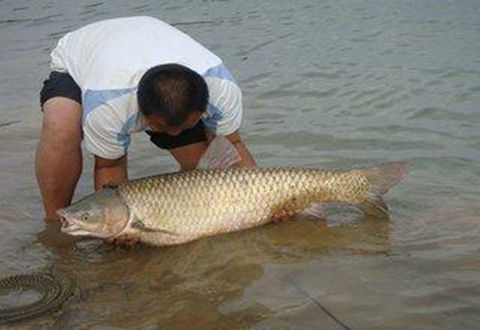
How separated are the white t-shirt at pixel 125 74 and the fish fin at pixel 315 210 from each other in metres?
0.62

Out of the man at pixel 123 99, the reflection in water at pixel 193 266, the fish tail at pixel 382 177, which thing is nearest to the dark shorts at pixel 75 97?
the man at pixel 123 99

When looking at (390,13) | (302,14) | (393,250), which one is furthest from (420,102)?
(302,14)

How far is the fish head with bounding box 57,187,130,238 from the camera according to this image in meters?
3.66

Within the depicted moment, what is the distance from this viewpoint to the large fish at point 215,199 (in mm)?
3711

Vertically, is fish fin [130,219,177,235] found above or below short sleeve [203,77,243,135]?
below

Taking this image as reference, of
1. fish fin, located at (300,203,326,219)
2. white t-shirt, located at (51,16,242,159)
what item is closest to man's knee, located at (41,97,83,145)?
white t-shirt, located at (51,16,242,159)

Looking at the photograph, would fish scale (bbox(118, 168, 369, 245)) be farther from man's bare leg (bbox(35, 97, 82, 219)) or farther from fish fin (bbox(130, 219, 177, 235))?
man's bare leg (bbox(35, 97, 82, 219))

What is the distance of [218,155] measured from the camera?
394 cm

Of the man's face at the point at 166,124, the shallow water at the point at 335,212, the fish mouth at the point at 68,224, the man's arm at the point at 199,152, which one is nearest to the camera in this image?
the shallow water at the point at 335,212

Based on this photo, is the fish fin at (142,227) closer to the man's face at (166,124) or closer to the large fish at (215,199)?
the large fish at (215,199)

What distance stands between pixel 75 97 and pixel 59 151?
1.08 feet

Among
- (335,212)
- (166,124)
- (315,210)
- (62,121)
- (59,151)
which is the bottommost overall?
(335,212)

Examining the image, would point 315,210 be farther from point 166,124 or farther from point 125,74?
point 125,74

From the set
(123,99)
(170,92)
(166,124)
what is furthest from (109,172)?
(170,92)
